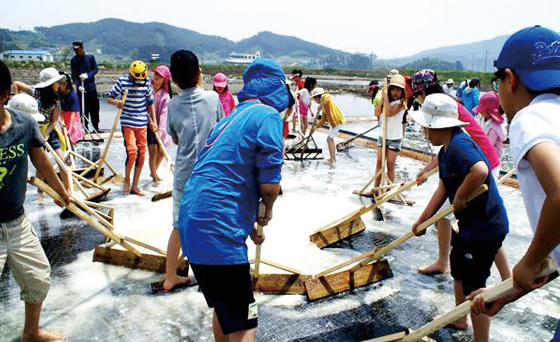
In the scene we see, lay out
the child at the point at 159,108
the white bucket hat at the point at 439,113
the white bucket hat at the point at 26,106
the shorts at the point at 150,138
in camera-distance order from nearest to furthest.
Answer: the white bucket hat at the point at 439,113 < the white bucket hat at the point at 26,106 < the child at the point at 159,108 < the shorts at the point at 150,138

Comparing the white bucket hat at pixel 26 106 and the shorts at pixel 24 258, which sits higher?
the white bucket hat at pixel 26 106

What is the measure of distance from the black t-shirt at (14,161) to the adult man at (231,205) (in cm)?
107

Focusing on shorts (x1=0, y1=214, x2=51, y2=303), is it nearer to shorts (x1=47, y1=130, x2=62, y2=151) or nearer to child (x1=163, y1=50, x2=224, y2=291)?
child (x1=163, y1=50, x2=224, y2=291)

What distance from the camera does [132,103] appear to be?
5.66 metres

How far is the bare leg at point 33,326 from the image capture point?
2.65 metres

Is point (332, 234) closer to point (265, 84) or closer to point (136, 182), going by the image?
point (265, 84)

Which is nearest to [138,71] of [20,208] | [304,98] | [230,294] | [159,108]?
[159,108]

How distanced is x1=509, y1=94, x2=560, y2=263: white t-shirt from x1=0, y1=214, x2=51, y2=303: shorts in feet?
8.54

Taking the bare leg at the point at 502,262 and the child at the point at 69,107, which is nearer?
the bare leg at the point at 502,262

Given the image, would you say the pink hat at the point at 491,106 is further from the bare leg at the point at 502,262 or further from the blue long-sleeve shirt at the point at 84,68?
the blue long-sleeve shirt at the point at 84,68

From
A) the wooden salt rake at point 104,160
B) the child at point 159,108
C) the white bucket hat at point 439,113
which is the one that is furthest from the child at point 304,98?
the white bucket hat at point 439,113

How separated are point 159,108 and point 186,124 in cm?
312

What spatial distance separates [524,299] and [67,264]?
402cm

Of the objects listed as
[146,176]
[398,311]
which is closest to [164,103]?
[146,176]
